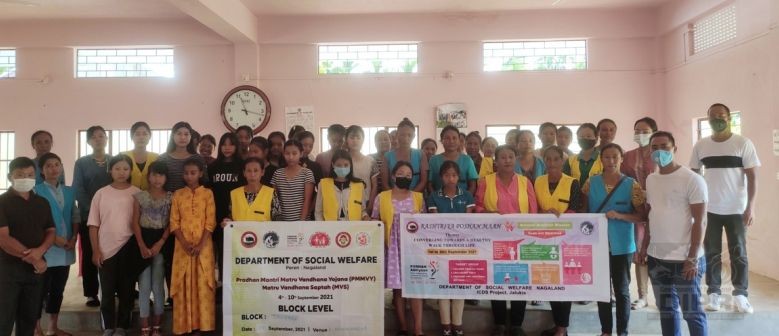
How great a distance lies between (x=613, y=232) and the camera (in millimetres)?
3217

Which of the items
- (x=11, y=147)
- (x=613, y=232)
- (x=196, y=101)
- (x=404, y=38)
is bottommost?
(x=613, y=232)

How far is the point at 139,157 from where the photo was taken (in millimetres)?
3785

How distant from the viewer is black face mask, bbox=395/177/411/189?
3.32 m

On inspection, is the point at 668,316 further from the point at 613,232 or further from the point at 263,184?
the point at 263,184

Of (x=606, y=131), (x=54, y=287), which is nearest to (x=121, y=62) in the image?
(x=54, y=287)

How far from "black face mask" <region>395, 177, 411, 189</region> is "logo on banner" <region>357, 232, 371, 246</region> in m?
0.43

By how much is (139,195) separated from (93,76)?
221 inches

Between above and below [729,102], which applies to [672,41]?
above

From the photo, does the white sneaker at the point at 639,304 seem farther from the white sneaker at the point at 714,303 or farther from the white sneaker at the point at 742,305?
the white sneaker at the point at 742,305

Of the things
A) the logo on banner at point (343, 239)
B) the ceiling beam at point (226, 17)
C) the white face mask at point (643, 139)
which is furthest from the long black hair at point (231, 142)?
the white face mask at point (643, 139)

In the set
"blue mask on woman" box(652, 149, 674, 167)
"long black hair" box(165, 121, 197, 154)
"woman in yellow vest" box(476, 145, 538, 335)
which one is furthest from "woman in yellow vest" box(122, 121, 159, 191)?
"blue mask on woman" box(652, 149, 674, 167)

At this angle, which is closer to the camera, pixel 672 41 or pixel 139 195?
pixel 139 195

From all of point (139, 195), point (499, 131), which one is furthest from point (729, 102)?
point (139, 195)

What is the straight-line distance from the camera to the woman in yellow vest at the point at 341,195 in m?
3.43
